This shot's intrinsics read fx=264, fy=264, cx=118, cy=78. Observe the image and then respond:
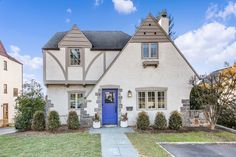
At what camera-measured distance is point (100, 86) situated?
54.4 feet

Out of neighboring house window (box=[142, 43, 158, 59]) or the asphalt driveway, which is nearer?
the asphalt driveway

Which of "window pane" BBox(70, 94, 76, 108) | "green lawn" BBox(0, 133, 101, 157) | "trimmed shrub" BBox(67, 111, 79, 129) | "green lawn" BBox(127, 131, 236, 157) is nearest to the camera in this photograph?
"green lawn" BBox(0, 133, 101, 157)

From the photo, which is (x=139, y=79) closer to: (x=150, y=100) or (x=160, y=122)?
(x=150, y=100)

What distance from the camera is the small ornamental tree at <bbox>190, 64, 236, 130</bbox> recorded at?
1556cm

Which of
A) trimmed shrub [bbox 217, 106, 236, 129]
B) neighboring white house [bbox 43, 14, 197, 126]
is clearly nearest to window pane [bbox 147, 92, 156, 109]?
neighboring white house [bbox 43, 14, 197, 126]

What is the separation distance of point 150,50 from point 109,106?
14.5 feet

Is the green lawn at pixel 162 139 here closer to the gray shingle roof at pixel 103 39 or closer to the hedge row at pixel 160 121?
the hedge row at pixel 160 121

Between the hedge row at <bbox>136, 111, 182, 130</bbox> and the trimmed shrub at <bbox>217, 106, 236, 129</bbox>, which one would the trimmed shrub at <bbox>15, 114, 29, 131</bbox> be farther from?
the trimmed shrub at <bbox>217, 106, 236, 129</bbox>

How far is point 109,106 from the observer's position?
1681cm

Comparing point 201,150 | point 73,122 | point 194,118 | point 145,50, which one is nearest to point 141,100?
point 145,50

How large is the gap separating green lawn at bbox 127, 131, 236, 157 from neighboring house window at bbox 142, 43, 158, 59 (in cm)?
522

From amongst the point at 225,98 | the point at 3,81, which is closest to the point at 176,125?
the point at 225,98

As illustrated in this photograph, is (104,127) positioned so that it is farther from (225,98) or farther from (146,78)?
(225,98)

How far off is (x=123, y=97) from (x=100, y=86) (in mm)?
1606
